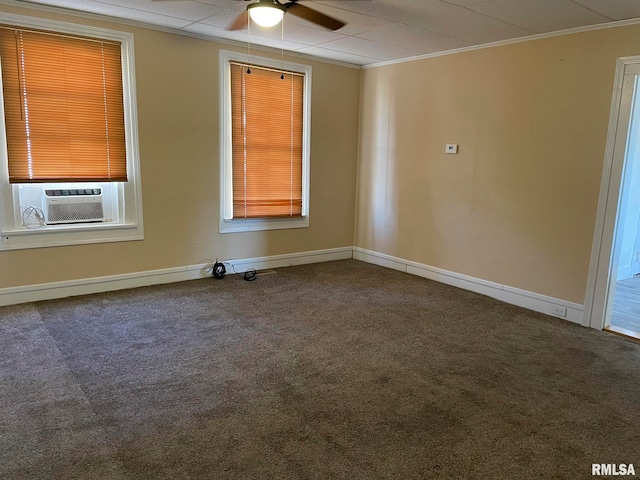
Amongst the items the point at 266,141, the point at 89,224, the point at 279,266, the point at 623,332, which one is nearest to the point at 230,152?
the point at 266,141

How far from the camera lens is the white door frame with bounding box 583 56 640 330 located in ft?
12.0

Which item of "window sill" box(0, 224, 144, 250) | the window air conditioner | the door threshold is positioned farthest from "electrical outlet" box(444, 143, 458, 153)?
the window air conditioner

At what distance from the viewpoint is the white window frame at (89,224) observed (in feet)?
13.0

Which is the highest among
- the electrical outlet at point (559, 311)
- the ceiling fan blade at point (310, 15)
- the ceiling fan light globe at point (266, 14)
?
the ceiling fan blade at point (310, 15)

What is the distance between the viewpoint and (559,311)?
13.8 ft

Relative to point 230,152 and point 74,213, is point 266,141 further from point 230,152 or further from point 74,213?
point 74,213

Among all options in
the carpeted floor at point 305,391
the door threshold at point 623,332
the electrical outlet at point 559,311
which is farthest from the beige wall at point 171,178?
the door threshold at point 623,332

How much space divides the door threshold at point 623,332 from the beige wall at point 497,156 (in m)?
0.32

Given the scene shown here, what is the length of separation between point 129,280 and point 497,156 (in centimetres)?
392

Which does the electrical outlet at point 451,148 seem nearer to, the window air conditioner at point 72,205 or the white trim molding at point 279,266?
the white trim molding at point 279,266

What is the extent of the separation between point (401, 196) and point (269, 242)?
67.7 inches

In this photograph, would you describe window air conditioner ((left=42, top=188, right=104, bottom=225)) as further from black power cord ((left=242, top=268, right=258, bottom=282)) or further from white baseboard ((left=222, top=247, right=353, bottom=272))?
black power cord ((left=242, top=268, right=258, bottom=282))

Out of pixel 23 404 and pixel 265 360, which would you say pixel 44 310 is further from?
pixel 265 360

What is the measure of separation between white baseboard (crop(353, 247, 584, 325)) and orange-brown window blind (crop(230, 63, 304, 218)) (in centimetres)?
132
